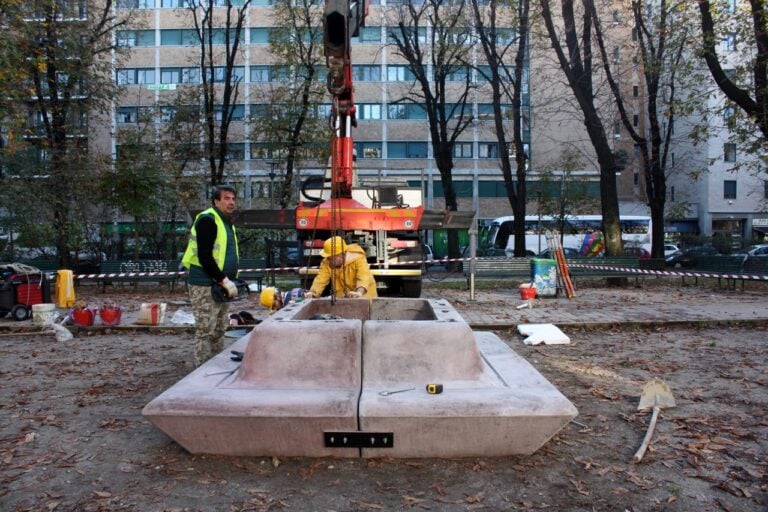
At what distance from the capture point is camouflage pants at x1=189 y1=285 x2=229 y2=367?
564 cm

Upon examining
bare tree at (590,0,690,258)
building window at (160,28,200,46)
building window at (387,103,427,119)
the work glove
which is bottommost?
the work glove

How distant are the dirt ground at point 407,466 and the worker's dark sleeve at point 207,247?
1268mm

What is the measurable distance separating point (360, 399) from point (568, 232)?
37423 mm

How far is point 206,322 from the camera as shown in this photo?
225 inches

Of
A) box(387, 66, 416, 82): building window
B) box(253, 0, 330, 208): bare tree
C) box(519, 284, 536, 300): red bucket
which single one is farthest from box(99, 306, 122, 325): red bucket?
box(387, 66, 416, 82): building window

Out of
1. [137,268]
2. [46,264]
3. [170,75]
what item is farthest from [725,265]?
[170,75]

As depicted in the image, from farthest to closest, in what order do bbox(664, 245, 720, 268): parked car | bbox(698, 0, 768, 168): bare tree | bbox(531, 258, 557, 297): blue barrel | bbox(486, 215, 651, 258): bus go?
1. bbox(486, 215, 651, 258): bus
2. bbox(664, 245, 720, 268): parked car
3. bbox(531, 258, 557, 297): blue barrel
4. bbox(698, 0, 768, 168): bare tree

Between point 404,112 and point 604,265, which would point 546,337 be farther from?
point 404,112

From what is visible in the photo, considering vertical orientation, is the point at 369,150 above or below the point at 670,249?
above

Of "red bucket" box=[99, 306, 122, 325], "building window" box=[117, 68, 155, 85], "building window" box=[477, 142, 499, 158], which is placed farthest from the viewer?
"building window" box=[477, 142, 499, 158]

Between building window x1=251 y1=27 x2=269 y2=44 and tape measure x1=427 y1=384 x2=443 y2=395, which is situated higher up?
building window x1=251 y1=27 x2=269 y2=44

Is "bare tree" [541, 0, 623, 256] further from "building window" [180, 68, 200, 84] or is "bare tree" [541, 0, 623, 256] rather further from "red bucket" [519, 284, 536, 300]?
"building window" [180, 68, 200, 84]

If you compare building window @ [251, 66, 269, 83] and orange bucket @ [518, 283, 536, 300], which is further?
building window @ [251, 66, 269, 83]

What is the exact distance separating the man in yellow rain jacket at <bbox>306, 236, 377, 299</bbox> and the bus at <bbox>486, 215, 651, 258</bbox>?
30878 millimetres
